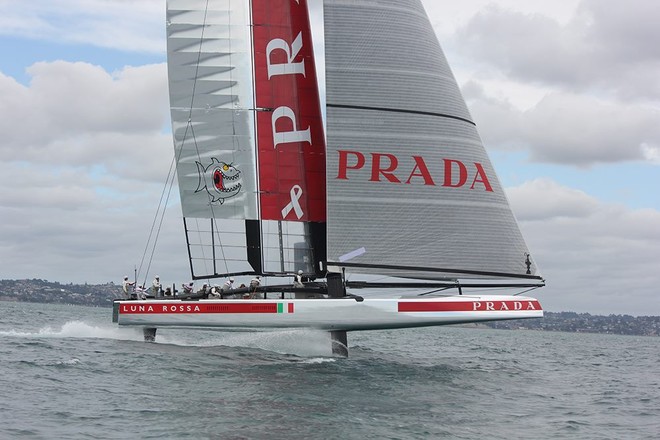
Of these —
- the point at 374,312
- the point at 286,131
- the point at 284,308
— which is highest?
Answer: the point at 286,131

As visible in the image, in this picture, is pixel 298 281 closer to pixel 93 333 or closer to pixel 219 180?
pixel 219 180

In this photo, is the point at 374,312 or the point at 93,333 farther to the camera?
the point at 93,333

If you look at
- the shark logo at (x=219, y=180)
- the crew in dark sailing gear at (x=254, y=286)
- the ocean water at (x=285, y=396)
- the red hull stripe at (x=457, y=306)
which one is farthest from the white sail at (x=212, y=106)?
the red hull stripe at (x=457, y=306)

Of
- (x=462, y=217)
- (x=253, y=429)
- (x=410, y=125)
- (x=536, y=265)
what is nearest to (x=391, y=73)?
(x=410, y=125)

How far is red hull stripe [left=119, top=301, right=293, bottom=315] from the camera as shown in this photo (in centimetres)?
1930

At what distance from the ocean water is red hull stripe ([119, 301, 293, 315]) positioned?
32.9 inches

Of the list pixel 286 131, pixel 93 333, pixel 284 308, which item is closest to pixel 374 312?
pixel 284 308

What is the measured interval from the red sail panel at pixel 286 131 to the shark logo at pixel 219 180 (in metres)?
0.62

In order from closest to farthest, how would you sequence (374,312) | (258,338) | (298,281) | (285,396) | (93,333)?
(285,396)
(374,312)
(298,281)
(258,338)
(93,333)

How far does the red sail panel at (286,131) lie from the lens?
2081cm

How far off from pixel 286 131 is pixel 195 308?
4560 mm

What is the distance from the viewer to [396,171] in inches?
746

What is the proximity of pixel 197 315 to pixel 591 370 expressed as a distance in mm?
12525

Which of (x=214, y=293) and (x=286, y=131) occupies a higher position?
(x=286, y=131)
